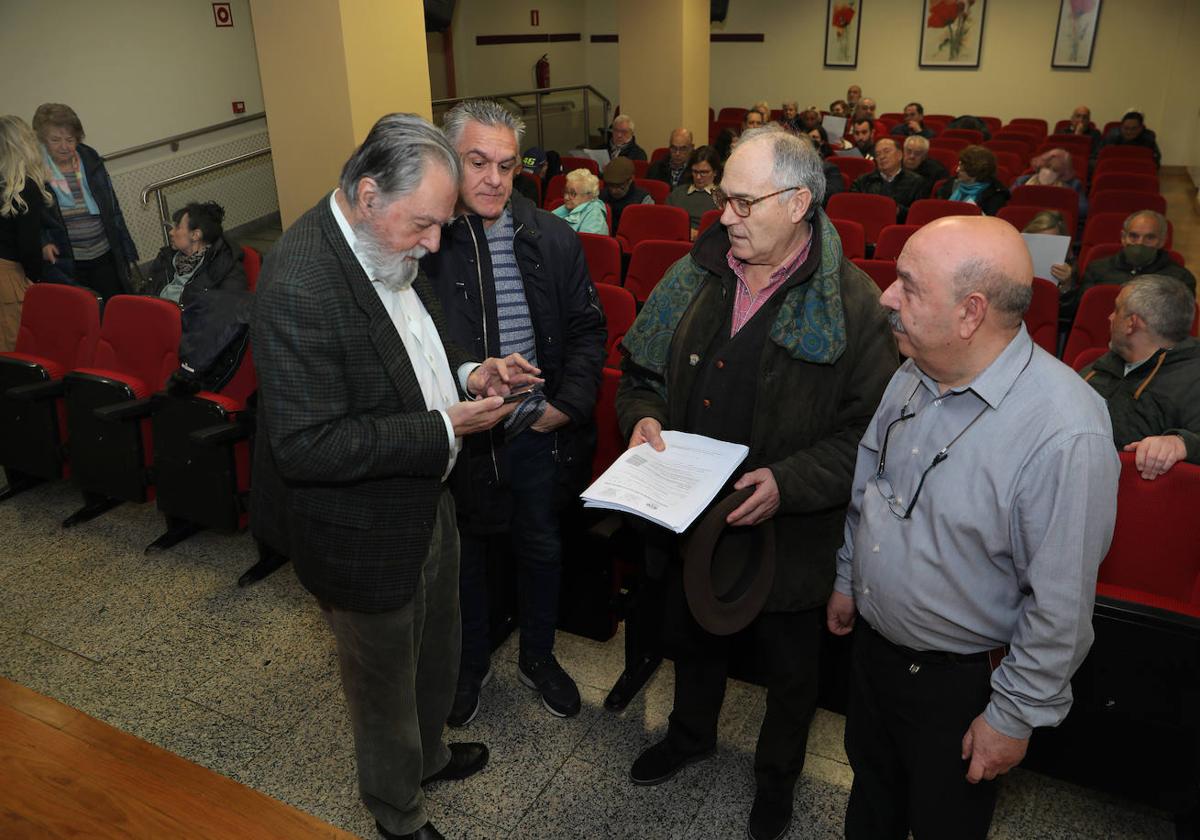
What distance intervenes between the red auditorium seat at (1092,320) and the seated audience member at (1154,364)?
115 centimetres

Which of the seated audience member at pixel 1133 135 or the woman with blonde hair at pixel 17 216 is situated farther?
the seated audience member at pixel 1133 135

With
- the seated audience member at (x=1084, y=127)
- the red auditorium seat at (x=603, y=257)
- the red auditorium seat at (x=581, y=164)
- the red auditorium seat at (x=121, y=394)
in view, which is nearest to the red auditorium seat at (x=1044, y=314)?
the red auditorium seat at (x=603, y=257)

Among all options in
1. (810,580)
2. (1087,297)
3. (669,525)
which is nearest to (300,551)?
(669,525)

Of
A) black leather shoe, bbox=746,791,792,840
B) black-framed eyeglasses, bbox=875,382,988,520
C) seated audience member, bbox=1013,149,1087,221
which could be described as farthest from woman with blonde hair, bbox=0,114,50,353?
seated audience member, bbox=1013,149,1087,221

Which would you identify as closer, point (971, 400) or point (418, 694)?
point (971, 400)

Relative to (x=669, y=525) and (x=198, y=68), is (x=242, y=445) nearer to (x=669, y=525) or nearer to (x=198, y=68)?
(x=669, y=525)

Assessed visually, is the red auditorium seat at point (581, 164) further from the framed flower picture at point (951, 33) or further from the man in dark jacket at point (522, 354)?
the framed flower picture at point (951, 33)

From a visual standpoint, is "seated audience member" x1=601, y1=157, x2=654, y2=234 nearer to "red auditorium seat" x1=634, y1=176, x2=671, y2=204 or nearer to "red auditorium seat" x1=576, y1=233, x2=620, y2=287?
"red auditorium seat" x1=634, y1=176, x2=671, y2=204

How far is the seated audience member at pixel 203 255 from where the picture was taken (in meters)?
3.56

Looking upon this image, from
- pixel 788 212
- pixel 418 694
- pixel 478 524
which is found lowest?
pixel 418 694

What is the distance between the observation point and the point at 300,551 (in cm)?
177

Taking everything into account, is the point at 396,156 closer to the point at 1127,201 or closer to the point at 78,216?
the point at 78,216

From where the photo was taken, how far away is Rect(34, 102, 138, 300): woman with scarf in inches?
189

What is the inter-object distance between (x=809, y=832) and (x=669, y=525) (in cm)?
106
